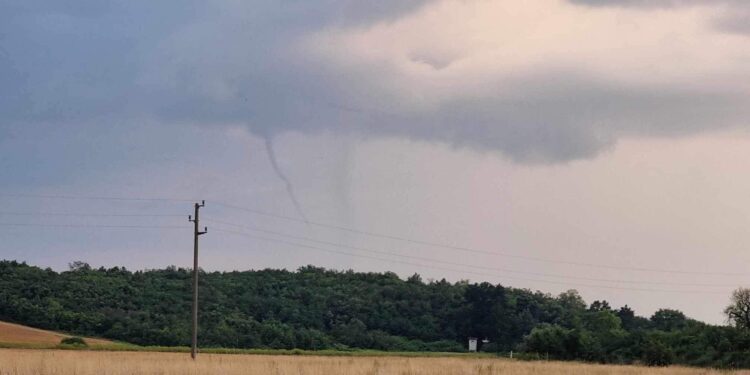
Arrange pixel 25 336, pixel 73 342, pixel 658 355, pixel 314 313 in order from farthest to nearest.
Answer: pixel 314 313 → pixel 25 336 → pixel 73 342 → pixel 658 355

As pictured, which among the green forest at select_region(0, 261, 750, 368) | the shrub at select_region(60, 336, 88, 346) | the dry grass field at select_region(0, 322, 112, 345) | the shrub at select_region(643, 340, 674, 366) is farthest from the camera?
the green forest at select_region(0, 261, 750, 368)

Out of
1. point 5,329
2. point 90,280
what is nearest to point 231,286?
point 90,280

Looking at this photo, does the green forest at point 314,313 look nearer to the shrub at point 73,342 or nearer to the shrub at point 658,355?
the shrub at point 658,355

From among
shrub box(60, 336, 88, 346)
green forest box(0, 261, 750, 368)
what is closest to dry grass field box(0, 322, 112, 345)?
shrub box(60, 336, 88, 346)

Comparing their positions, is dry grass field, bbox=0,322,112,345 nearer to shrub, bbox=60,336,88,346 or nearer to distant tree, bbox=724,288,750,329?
shrub, bbox=60,336,88,346

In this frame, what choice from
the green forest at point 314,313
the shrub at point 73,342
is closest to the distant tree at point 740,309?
the green forest at point 314,313

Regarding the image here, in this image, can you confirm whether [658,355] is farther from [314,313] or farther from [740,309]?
[314,313]

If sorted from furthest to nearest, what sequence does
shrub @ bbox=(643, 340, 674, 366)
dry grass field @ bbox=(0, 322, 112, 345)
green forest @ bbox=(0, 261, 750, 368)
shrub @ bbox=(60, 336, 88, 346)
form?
green forest @ bbox=(0, 261, 750, 368) < dry grass field @ bbox=(0, 322, 112, 345) < shrub @ bbox=(60, 336, 88, 346) < shrub @ bbox=(643, 340, 674, 366)

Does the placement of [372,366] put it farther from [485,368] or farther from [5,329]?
[5,329]

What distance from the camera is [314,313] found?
101m

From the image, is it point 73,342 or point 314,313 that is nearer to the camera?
point 73,342

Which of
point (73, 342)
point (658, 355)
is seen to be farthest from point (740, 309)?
point (73, 342)

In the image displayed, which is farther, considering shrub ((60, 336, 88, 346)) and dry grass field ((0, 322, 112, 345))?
dry grass field ((0, 322, 112, 345))

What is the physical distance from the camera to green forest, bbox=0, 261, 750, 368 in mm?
80812
